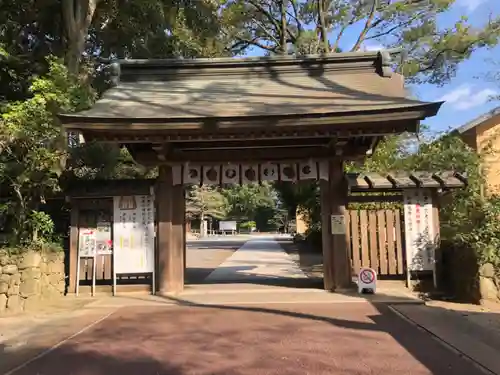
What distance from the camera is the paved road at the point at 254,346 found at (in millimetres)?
4879

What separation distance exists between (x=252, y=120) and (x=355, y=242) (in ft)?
12.1

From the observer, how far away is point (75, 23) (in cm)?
1080

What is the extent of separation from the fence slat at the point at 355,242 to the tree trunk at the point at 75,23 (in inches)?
273

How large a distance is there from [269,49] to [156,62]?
12.8 m

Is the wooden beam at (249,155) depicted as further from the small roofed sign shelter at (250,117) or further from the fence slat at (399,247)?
the fence slat at (399,247)

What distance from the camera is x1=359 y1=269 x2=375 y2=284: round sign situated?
9.29 meters

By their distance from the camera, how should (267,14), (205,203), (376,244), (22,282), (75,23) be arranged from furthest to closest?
(205,203) → (267,14) → (75,23) → (376,244) → (22,282)

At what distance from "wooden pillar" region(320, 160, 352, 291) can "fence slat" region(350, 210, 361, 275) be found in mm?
356

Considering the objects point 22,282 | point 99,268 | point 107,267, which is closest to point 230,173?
point 107,267

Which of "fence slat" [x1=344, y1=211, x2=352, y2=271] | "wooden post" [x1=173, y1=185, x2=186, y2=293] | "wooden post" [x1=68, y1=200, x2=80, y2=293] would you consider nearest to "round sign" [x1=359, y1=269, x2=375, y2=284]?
"fence slat" [x1=344, y1=211, x2=352, y2=271]

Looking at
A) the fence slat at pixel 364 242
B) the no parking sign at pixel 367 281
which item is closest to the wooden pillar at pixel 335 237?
the no parking sign at pixel 367 281

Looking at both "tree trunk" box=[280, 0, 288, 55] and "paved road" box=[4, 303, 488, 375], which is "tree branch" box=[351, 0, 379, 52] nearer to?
"tree trunk" box=[280, 0, 288, 55]

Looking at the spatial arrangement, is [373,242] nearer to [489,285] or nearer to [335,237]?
[335,237]

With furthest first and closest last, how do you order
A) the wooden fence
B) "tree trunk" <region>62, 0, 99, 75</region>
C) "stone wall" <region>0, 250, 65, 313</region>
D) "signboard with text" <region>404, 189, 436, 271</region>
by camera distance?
1. "tree trunk" <region>62, 0, 99, 75</region>
2. the wooden fence
3. "signboard with text" <region>404, 189, 436, 271</region>
4. "stone wall" <region>0, 250, 65, 313</region>
